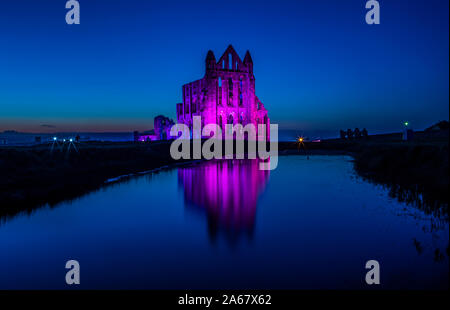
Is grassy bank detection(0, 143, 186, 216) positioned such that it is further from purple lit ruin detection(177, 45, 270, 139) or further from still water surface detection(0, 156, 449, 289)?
purple lit ruin detection(177, 45, 270, 139)

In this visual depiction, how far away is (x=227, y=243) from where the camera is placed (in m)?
10.8

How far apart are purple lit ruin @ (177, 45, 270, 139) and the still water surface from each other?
5572 cm

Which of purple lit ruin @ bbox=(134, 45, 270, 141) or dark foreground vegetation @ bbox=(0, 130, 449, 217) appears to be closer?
dark foreground vegetation @ bbox=(0, 130, 449, 217)

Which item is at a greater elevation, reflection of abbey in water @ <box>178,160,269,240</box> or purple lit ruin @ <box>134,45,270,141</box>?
purple lit ruin @ <box>134,45,270,141</box>

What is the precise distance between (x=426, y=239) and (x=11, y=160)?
23.6 metres

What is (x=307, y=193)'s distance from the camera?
20812 mm

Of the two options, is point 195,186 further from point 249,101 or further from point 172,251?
point 249,101

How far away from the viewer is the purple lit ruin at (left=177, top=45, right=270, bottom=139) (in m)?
72.9

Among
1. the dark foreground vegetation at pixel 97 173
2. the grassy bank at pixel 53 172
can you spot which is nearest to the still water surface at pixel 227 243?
the dark foreground vegetation at pixel 97 173

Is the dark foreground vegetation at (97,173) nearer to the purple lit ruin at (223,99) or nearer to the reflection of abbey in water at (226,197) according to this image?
the reflection of abbey in water at (226,197)

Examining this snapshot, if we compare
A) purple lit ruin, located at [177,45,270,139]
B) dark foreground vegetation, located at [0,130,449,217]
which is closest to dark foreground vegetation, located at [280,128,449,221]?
dark foreground vegetation, located at [0,130,449,217]

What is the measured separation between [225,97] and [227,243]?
6652 centimetres

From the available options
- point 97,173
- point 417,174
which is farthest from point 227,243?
point 97,173

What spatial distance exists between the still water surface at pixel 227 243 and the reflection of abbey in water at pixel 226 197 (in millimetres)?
94
